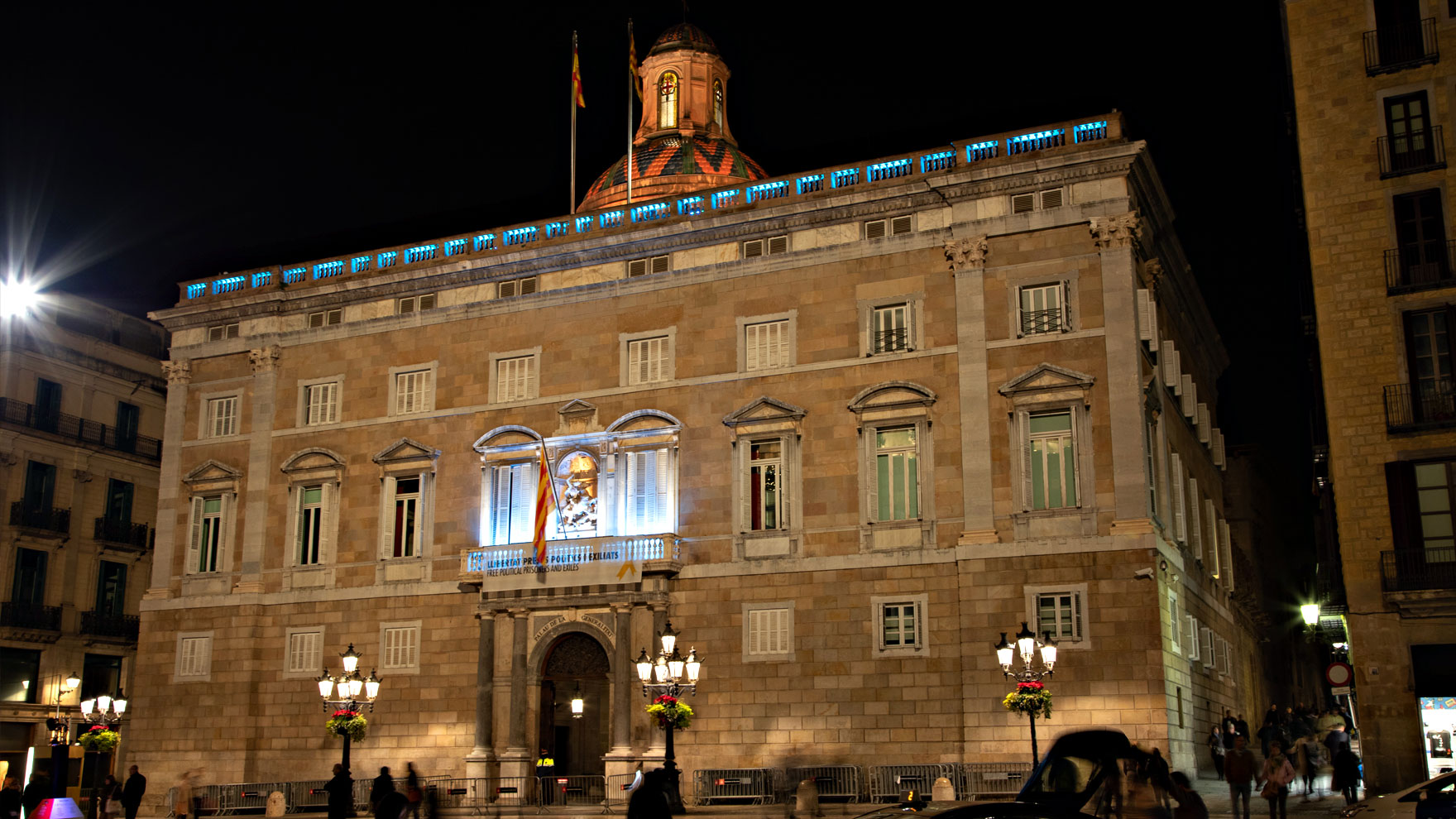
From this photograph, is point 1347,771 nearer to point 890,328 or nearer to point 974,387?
point 974,387

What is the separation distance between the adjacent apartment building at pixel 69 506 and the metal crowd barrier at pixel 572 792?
17564 mm

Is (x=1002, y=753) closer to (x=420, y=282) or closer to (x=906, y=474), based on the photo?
(x=906, y=474)

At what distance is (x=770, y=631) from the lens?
34094mm

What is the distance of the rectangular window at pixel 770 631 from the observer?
3391 centimetres

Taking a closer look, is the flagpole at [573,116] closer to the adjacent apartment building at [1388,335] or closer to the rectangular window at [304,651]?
the rectangular window at [304,651]

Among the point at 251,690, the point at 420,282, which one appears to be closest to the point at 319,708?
the point at 251,690

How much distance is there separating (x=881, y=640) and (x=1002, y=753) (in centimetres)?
385

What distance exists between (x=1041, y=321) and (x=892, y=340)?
3.69 m

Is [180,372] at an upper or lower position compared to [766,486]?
upper

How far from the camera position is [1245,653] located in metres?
48.2

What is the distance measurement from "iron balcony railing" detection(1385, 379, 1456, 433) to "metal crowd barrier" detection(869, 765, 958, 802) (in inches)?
481

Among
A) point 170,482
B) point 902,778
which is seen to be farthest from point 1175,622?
point 170,482

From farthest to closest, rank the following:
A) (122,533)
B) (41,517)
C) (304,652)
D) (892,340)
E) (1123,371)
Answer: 1. (122,533)
2. (41,517)
3. (304,652)
4. (892,340)
5. (1123,371)

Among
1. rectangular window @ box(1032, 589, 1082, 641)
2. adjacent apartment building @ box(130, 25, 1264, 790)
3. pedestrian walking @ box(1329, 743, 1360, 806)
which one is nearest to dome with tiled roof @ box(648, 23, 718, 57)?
adjacent apartment building @ box(130, 25, 1264, 790)
